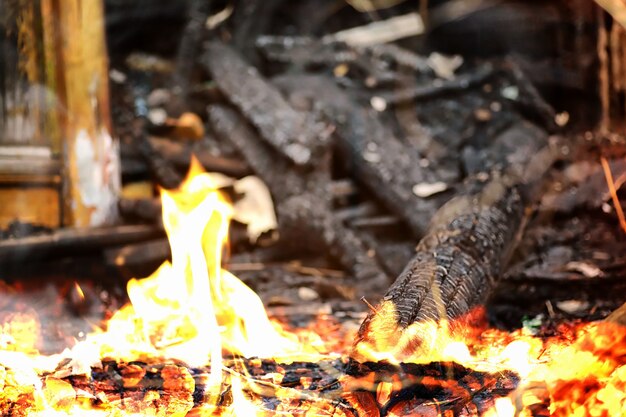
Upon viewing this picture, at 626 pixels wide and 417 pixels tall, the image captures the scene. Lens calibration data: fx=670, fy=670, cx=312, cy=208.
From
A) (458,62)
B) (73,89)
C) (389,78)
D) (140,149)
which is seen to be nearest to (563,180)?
(389,78)

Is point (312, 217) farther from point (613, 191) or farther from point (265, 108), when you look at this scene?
point (613, 191)

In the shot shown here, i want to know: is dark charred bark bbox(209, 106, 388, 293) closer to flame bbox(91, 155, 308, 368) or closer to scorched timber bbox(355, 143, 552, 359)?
scorched timber bbox(355, 143, 552, 359)

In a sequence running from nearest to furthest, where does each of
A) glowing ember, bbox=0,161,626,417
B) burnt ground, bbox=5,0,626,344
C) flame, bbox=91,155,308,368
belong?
1. glowing ember, bbox=0,161,626,417
2. flame, bbox=91,155,308,368
3. burnt ground, bbox=5,0,626,344

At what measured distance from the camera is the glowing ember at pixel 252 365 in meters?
3.06

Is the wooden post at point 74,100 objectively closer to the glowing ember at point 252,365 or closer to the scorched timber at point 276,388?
the glowing ember at point 252,365

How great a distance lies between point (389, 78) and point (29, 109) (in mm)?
5107

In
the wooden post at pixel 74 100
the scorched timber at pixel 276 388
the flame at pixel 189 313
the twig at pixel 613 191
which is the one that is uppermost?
the wooden post at pixel 74 100

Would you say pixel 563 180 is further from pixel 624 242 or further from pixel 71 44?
pixel 71 44

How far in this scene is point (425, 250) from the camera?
486 cm

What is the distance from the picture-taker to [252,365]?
157 inches

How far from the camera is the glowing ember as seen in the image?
120 inches

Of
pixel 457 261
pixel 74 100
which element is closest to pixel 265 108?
pixel 74 100

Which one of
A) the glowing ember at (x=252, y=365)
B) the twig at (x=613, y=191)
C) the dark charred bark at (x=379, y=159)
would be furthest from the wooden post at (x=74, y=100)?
the twig at (x=613, y=191)

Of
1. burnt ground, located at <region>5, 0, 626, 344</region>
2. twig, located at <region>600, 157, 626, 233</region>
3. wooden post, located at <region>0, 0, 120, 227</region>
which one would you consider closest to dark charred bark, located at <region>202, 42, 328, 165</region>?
burnt ground, located at <region>5, 0, 626, 344</region>
